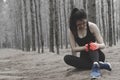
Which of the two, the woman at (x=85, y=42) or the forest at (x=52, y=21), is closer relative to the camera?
the woman at (x=85, y=42)

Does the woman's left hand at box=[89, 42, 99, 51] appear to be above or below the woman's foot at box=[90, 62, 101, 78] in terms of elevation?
above

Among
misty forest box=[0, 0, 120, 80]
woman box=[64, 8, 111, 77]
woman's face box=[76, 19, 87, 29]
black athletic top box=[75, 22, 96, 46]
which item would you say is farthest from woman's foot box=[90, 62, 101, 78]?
woman's face box=[76, 19, 87, 29]

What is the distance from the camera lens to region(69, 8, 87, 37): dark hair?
22.7ft

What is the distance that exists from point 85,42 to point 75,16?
0.63 m

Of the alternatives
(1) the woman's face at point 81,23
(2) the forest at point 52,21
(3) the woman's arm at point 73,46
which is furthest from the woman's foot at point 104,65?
(2) the forest at point 52,21

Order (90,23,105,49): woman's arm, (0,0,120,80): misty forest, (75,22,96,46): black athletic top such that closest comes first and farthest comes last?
(90,23,105,49): woman's arm
(75,22,96,46): black athletic top
(0,0,120,80): misty forest

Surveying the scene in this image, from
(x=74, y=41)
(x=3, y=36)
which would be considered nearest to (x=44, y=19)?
(x=3, y=36)

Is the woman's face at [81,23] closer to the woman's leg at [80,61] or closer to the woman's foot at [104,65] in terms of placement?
the woman's leg at [80,61]

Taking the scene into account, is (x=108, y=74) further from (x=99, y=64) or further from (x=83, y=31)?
(x=83, y=31)

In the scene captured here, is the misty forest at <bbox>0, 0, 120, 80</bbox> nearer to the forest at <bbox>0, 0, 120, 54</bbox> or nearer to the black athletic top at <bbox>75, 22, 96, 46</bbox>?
the forest at <bbox>0, 0, 120, 54</bbox>

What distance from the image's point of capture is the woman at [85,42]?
6.87 metres

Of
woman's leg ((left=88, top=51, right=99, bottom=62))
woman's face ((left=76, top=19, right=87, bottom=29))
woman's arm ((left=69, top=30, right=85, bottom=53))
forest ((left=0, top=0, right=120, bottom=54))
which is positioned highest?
woman's face ((left=76, top=19, right=87, bottom=29))

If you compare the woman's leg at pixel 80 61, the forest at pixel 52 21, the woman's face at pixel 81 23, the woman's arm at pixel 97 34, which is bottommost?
the forest at pixel 52 21

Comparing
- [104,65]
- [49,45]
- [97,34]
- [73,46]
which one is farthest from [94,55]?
[49,45]
